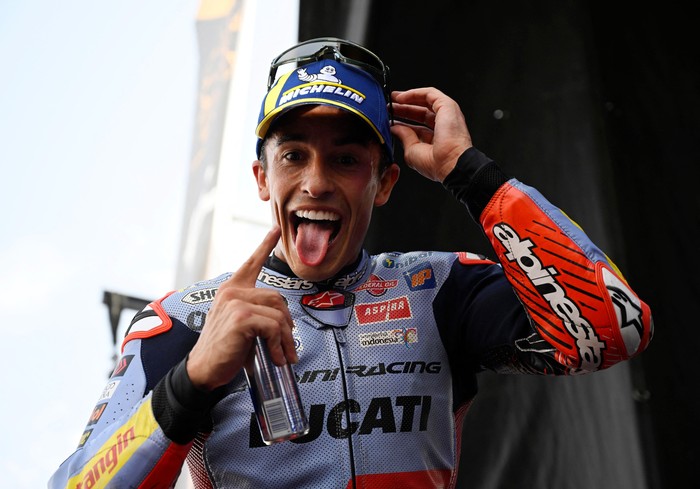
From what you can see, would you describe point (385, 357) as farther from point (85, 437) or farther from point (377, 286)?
point (85, 437)

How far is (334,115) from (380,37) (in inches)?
33.0

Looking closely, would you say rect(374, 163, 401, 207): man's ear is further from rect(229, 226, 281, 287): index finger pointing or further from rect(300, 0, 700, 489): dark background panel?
rect(300, 0, 700, 489): dark background panel

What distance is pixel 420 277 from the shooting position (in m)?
1.59

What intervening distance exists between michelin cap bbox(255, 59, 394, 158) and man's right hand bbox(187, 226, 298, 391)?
1.56ft

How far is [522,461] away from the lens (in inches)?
84.4

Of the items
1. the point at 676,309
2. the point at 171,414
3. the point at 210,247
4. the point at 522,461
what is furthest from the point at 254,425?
the point at 676,309

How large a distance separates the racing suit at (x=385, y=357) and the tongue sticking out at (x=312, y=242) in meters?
0.11

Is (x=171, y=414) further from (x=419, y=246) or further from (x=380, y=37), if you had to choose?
(x=380, y=37)

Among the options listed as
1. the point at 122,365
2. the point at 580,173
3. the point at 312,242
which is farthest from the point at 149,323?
the point at 580,173

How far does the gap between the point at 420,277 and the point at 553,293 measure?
334mm

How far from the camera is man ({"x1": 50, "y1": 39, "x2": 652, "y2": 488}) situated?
1197 mm

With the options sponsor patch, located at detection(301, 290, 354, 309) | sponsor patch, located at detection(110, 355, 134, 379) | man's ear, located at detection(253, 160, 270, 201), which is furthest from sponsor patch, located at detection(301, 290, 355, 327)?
sponsor patch, located at detection(110, 355, 134, 379)

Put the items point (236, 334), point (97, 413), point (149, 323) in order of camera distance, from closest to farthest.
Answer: point (236, 334) → point (97, 413) → point (149, 323)

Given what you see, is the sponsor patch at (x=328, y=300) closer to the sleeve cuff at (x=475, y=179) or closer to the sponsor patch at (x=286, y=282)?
the sponsor patch at (x=286, y=282)
